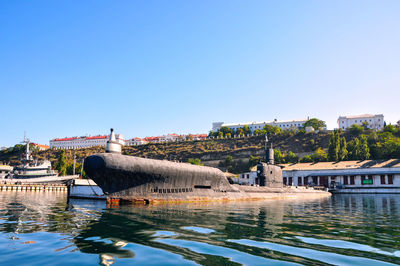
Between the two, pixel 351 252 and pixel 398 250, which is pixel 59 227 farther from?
pixel 398 250

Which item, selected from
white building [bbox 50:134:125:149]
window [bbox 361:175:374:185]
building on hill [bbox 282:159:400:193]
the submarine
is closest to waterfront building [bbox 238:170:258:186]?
building on hill [bbox 282:159:400:193]

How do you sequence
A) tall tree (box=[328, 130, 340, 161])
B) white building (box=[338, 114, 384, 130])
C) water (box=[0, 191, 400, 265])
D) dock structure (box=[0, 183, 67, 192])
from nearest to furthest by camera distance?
water (box=[0, 191, 400, 265])
dock structure (box=[0, 183, 67, 192])
tall tree (box=[328, 130, 340, 161])
white building (box=[338, 114, 384, 130])

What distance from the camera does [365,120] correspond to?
432 ft

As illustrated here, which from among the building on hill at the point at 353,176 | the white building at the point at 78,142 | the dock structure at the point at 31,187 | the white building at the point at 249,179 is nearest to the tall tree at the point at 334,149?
the building on hill at the point at 353,176

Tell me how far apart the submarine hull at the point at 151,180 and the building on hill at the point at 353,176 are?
1717 inches

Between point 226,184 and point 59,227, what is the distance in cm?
1519

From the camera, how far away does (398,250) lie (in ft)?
20.0

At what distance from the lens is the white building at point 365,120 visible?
130 meters

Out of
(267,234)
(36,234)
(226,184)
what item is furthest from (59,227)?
(226,184)

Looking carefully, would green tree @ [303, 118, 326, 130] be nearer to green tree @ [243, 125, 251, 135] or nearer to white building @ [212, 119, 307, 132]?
white building @ [212, 119, 307, 132]

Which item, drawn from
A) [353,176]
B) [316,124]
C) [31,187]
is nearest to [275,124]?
[316,124]

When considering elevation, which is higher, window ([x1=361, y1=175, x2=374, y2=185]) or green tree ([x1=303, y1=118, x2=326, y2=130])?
green tree ([x1=303, y1=118, x2=326, y2=130])

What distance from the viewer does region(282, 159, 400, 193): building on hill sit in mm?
53969

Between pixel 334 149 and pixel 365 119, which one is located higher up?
pixel 365 119
